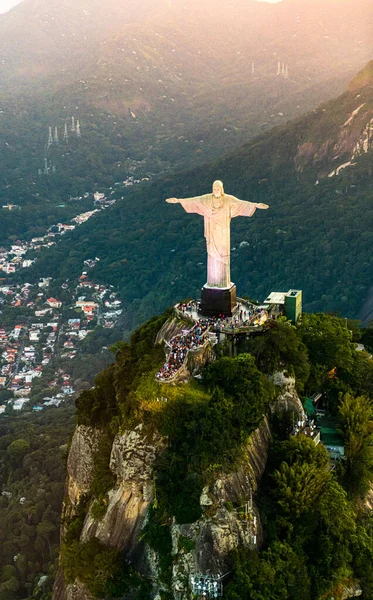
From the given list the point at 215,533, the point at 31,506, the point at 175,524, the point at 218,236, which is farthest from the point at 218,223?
the point at 31,506

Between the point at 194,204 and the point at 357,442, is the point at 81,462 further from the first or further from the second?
the point at 194,204

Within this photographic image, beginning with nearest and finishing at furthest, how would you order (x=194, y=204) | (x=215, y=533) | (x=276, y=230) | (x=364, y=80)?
(x=215, y=533) → (x=194, y=204) → (x=276, y=230) → (x=364, y=80)

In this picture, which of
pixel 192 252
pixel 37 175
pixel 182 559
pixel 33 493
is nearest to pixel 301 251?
pixel 192 252

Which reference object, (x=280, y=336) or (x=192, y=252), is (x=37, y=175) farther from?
(x=280, y=336)

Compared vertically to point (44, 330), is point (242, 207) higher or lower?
higher

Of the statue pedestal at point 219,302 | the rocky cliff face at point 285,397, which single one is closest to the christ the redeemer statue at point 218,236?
the statue pedestal at point 219,302

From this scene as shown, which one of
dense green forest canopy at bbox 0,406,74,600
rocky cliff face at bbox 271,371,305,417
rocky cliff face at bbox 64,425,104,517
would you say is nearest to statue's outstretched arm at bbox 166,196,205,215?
rocky cliff face at bbox 271,371,305,417

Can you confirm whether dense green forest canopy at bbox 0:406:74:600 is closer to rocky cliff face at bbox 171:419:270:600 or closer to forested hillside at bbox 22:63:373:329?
rocky cliff face at bbox 171:419:270:600

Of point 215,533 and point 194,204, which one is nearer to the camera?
point 215,533
